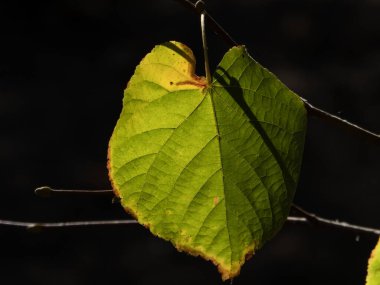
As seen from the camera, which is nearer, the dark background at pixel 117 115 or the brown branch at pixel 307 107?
the brown branch at pixel 307 107

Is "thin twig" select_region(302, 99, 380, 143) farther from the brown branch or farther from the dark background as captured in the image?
the dark background

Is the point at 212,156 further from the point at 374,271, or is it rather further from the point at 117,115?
the point at 117,115

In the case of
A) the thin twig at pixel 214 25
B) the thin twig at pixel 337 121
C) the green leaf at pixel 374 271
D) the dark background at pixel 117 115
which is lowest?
the dark background at pixel 117 115

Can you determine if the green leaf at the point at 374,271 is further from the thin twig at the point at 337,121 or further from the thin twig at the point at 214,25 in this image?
the thin twig at the point at 214,25

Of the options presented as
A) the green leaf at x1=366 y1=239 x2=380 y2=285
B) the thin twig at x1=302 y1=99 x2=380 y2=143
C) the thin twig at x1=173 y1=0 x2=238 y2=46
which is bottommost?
the green leaf at x1=366 y1=239 x2=380 y2=285

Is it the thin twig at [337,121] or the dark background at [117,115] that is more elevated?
the thin twig at [337,121]

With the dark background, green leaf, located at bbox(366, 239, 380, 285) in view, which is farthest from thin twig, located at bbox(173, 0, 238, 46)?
the dark background

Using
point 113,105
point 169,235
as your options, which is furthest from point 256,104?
point 113,105

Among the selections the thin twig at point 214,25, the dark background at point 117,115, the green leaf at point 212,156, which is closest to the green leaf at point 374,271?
the green leaf at point 212,156
